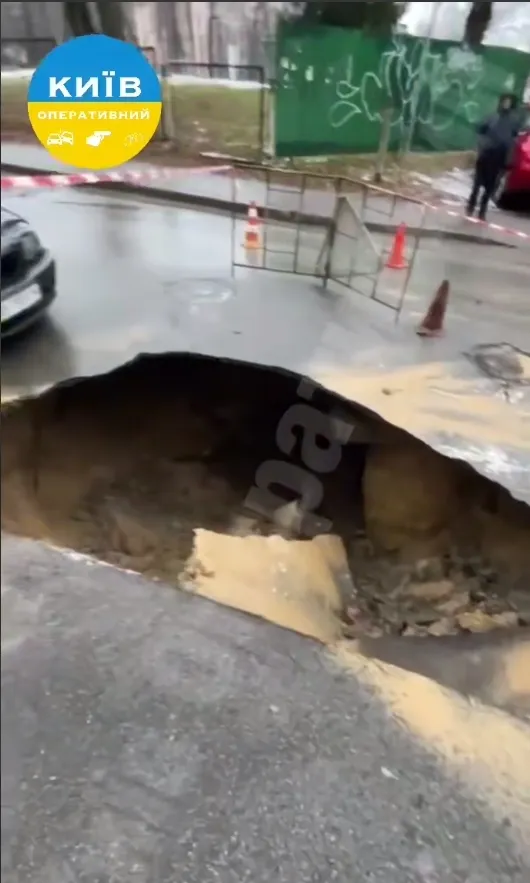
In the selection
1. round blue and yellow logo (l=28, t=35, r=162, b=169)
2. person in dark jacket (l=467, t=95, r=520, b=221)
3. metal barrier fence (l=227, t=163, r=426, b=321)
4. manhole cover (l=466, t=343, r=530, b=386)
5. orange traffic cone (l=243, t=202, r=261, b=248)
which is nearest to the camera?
round blue and yellow logo (l=28, t=35, r=162, b=169)

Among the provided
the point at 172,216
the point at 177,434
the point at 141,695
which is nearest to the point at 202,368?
the point at 177,434

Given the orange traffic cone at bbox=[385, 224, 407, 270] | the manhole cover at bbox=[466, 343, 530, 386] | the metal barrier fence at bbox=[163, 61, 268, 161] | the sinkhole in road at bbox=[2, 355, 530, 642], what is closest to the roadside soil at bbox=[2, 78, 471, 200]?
the metal barrier fence at bbox=[163, 61, 268, 161]

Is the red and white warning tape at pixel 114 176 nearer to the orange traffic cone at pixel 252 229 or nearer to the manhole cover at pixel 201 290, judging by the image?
the orange traffic cone at pixel 252 229

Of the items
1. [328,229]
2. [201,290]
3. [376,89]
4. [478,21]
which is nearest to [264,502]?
[201,290]

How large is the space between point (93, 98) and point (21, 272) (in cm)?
67

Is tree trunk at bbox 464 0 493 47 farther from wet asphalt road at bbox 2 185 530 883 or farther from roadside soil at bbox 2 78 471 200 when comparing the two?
wet asphalt road at bbox 2 185 530 883

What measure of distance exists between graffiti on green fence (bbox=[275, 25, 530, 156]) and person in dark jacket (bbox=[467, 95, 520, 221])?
2 centimetres

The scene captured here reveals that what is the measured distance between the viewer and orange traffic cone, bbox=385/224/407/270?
1056 mm

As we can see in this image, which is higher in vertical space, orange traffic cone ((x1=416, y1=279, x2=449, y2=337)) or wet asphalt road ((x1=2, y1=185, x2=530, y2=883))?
orange traffic cone ((x1=416, y1=279, x2=449, y2=337))

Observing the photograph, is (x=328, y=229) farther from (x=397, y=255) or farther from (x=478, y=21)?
(x=478, y=21)

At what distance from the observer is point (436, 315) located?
110 cm

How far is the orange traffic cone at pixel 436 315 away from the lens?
1.07m

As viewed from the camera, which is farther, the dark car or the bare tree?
the dark car

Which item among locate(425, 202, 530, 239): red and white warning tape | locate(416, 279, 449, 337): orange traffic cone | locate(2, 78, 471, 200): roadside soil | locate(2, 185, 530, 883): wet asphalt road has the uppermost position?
locate(2, 78, 471, 200): roadside soil
